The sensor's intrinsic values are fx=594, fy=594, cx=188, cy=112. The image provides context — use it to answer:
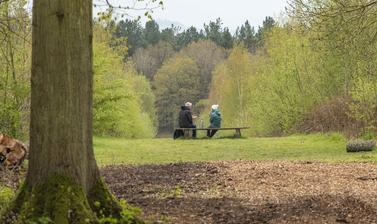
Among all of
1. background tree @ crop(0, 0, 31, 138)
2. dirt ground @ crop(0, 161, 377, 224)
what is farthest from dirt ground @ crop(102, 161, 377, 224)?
background tree @ crop(0, 0, 31, 138)

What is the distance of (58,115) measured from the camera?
5324 mm

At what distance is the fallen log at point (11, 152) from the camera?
1187 centimetres

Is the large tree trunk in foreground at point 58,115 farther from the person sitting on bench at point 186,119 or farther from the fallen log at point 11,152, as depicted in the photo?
the person sitting on bench at point 186,119

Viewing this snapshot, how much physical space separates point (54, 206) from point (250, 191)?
426 centimetres

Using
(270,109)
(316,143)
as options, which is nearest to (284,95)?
(270,109)

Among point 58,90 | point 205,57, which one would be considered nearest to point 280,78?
point 58,90

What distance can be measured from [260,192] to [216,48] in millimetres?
98504

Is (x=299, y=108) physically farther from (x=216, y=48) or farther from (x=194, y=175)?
(x=216, y=48)

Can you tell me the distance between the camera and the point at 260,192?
8820 millimetres

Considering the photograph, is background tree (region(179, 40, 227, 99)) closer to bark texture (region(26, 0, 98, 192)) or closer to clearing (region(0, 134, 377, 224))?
clearing (region(0, 134, 377, 224))

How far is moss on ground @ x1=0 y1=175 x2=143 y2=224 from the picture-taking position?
206 inches

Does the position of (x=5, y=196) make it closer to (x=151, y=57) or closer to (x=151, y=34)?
(x=151, y=57)

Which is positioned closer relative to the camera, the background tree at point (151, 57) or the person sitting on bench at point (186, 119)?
the person sitting on bench at point (186, 119)

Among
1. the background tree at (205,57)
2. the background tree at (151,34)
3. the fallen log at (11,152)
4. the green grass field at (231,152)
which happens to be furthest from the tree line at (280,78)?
the background tree at (151,34)
